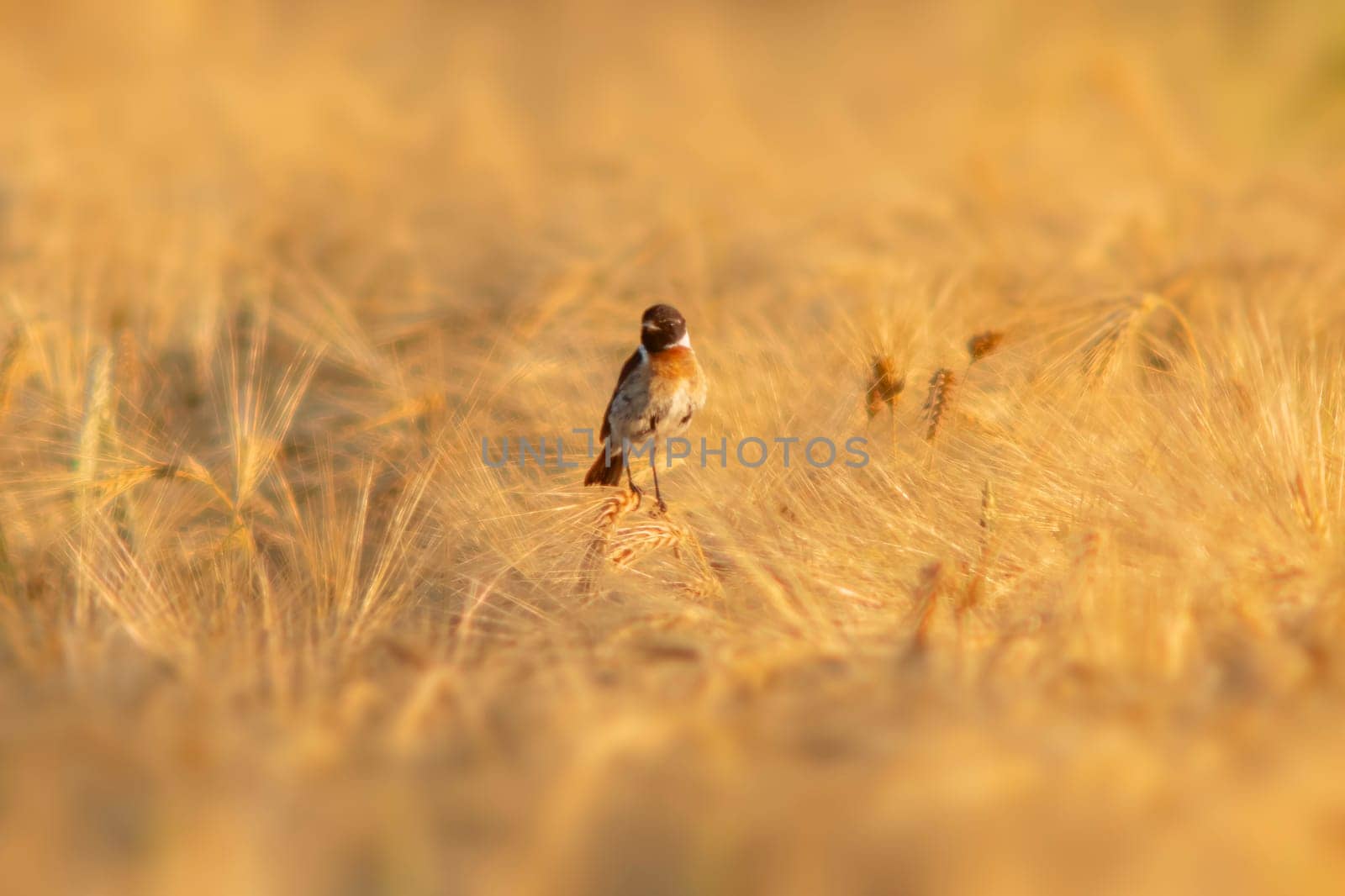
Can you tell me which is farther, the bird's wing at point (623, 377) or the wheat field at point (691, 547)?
the bird's wing at point (623, 377)

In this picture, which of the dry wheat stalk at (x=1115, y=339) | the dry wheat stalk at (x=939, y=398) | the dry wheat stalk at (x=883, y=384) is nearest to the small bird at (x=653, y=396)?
the dry wheat stalk at (x=883, y=384)

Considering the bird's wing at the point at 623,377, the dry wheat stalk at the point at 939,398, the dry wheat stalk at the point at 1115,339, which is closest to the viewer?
the dry wheat stalk at the point at 939,398

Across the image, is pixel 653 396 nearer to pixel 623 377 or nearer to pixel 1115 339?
pixel 623 377

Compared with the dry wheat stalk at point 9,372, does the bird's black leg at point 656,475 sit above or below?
above

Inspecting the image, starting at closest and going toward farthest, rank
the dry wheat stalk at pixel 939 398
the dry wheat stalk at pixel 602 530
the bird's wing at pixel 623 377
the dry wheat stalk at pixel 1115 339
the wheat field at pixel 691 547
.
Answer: the wheat field at pixel 691 547, the dry wheat stalk at pixel 602 530, the dry wheat stalk at pixel 939 398, the dry wheat stalk at pixel 1115 339, the bird's wing at pixel 623 377

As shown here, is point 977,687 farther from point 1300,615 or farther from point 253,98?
point 253,98

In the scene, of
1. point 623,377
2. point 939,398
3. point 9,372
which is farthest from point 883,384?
point 9,372

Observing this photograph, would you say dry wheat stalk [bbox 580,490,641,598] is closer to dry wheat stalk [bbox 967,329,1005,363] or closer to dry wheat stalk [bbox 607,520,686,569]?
dry wheat stalk [bbox 607,520,686,569]

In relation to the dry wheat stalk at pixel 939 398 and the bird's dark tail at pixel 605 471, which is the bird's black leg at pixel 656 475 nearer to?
the bird's dark tail at pixel 605 471
